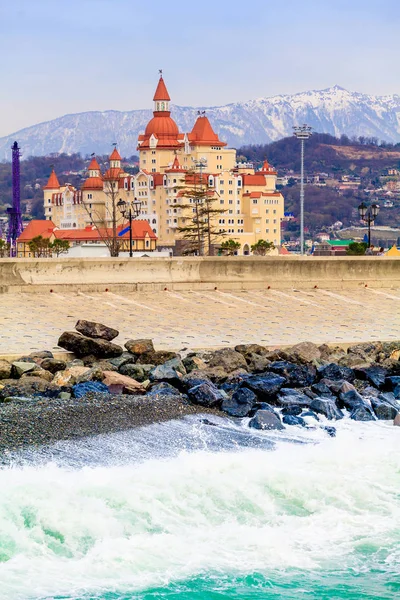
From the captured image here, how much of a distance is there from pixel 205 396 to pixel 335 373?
289cm

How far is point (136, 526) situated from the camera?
10289 millimetres

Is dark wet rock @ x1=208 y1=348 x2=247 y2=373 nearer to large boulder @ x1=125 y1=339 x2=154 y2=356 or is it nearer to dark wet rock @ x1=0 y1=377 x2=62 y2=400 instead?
large boulder @ x1=125 y1=339 x2=154 y2=356

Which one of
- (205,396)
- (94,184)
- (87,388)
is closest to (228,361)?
(205,396)

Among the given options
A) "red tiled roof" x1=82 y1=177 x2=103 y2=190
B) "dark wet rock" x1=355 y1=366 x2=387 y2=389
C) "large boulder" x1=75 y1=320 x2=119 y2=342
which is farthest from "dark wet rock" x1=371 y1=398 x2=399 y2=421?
"red tiled roof" x1=82 y1=177 x2=103 y2=190

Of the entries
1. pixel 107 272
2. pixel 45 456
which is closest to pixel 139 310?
pixel 107 272

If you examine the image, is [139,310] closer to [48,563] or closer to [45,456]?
[45,456]

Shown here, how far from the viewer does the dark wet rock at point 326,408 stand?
49.4ft

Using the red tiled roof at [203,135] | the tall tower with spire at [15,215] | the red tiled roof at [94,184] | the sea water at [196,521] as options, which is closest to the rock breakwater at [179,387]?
the sea water at [196,521]

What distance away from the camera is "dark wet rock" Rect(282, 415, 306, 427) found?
47.4 feet

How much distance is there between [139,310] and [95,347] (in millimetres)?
4790

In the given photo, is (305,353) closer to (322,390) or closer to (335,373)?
(335,373)

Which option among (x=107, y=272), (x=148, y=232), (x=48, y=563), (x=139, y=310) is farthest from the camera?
(x=148, y=232)

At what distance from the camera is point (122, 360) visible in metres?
17.7

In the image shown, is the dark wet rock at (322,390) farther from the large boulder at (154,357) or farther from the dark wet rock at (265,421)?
the large boulder at (154,357)
